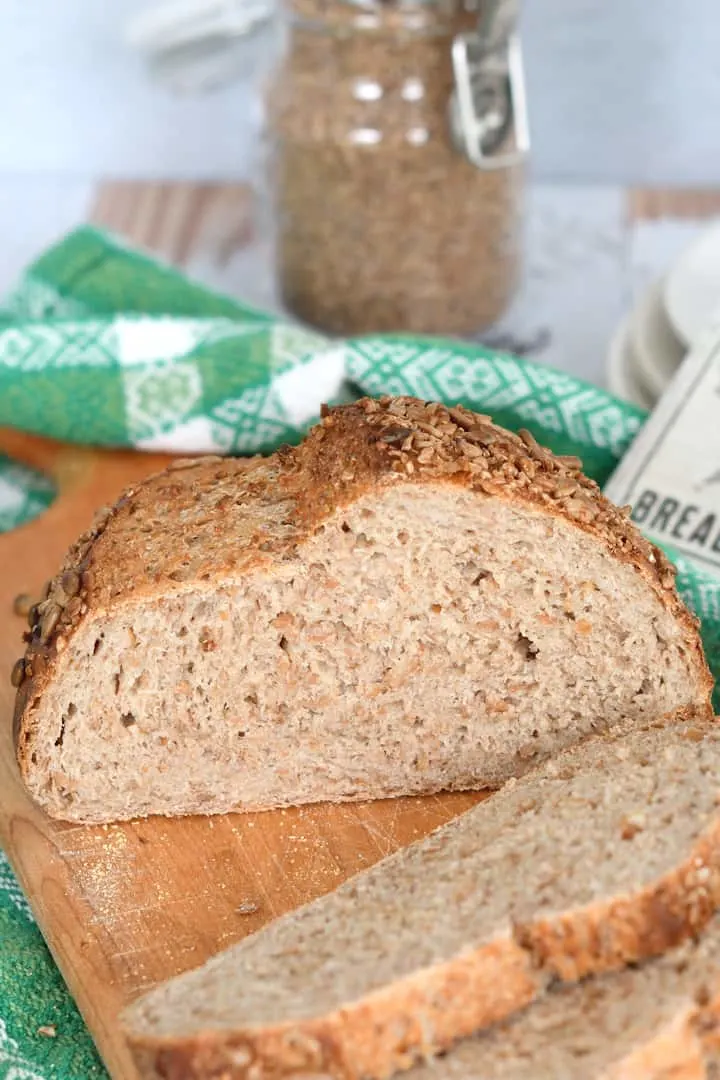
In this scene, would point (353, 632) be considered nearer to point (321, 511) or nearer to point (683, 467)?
point (321, 511)

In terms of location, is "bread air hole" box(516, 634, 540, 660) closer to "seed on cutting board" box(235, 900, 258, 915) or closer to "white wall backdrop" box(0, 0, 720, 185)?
"seed on cutting board" box(235, 900, 258, 915)

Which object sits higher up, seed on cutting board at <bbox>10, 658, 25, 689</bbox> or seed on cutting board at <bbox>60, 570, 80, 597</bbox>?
seed on cutting board at <bbox>60, 570, 80, 597</bbox>

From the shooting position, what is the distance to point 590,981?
2.52m

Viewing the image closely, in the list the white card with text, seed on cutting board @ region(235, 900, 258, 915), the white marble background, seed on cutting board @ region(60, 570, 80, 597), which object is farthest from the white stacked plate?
seed on cutting board @ region(235, 900, 258, 915)

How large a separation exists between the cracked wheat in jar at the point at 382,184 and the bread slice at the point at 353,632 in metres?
1.48

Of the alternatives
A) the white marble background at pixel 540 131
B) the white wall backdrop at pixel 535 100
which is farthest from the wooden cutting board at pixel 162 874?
the white wall backdrop at pixel 535 100

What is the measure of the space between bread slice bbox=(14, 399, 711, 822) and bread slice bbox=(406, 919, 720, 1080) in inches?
31.1

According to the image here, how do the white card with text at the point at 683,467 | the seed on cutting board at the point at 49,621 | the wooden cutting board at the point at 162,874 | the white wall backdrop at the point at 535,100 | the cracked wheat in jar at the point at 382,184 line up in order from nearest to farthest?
1. the wooden cutting board at the point at 162,874
2. the seed on cutting board at the point at 49,621
3. the white card with text at the point at 683,467
4. the cracked wheat in jar at the point at 382,184
5. the white wall backdrop at the point at 535,100

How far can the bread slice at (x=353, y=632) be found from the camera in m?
3.01

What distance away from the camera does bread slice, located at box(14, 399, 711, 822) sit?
301 centimetres

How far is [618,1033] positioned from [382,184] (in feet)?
9.42

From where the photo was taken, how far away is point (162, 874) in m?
3.04

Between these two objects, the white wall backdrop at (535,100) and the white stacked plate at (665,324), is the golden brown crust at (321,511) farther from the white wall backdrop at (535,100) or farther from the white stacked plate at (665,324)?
the white wall backdrop at (535,100)

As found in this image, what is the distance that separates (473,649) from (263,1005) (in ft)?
3.23
